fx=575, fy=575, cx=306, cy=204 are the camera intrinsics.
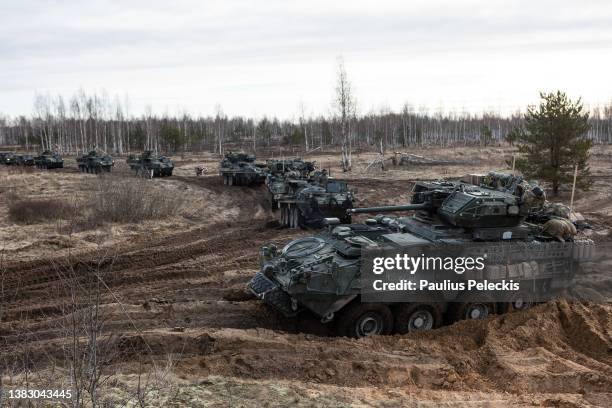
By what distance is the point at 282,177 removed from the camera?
24984mm

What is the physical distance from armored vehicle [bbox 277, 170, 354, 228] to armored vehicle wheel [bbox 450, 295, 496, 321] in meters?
A: 8.60

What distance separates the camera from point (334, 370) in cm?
767

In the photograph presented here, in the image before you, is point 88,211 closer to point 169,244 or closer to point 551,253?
point 169,244

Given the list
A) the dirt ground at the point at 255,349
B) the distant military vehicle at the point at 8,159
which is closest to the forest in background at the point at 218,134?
the distant military vehicle at the point at 8,159

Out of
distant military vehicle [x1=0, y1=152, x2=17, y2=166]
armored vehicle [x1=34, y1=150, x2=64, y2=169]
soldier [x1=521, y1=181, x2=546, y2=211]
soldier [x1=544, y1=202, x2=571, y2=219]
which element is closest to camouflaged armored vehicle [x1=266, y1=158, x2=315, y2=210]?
soldier [x1=544, y1=202, x2=571, y2=219]

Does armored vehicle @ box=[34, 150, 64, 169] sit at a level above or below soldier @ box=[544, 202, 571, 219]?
Answer: above

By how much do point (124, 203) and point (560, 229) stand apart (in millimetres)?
14311

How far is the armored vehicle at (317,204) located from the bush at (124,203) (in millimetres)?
4607

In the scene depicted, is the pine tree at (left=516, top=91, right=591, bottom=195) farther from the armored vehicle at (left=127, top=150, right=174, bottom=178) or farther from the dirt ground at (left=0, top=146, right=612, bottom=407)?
the armored vehicle at (left=127, top=150, right=174, bottom=178)

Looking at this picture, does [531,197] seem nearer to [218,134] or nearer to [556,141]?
[556,141]

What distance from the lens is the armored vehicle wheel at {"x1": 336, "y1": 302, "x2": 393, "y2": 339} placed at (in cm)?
896

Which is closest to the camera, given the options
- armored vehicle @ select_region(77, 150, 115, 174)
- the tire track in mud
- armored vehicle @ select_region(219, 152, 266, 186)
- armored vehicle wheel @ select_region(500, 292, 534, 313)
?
armored vehicle wheel @ select_region(500, 292, 534, 313)

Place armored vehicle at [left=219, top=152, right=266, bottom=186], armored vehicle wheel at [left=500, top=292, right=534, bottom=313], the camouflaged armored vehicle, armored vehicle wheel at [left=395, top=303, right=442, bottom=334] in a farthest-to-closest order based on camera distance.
A: armored vehicle at [left=219, top=152, right=266, bottom=186] → the camouflaged armored vehicle → armored vehicle wheel at [left=500, top=292, right=534, bottom=313] → armored vehicle wheel at [left=395, top=303, right=442, bottom=334]

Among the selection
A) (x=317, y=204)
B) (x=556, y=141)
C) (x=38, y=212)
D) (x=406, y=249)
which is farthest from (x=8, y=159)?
(x=406, y=249)
